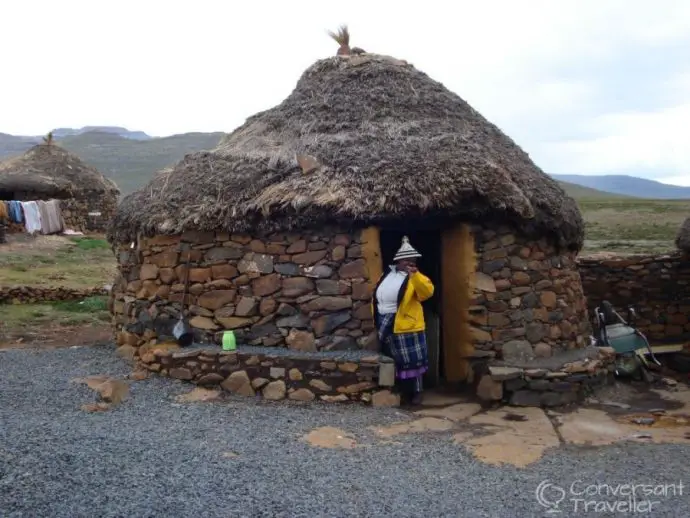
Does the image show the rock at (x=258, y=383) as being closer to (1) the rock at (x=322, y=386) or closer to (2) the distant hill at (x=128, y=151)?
(1) the rock at (x=322, y=386)

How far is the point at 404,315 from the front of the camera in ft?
22.2

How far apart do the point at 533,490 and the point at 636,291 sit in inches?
349

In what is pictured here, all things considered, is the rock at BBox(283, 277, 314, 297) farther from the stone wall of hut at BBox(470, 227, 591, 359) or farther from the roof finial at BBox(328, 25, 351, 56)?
the roof finial at BBox(328, 25, 351, 56)

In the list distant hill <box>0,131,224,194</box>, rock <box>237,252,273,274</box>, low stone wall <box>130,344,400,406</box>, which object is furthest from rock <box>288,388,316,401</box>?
distant hill <box>0,131,224,194</box>

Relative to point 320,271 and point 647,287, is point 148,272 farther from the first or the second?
point 647,287

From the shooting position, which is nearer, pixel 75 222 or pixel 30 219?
pixel 30 219

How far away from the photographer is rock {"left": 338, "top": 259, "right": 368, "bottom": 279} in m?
7.09

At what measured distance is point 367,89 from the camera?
29.4 feet

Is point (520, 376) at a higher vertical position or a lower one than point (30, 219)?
lower

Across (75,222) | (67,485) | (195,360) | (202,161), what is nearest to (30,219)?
(75,222)

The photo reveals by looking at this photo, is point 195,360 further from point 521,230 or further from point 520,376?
point 521,230

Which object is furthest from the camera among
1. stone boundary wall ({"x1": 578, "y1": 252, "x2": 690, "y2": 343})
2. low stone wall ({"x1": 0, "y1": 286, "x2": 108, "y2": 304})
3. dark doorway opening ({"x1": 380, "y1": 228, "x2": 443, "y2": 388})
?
low stone wall ({"x1": 0, "y1": 286, "x2": 108, "y2": 304})

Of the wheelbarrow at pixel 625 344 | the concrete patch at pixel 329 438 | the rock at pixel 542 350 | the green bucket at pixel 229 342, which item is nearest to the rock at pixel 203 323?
the green bucket at pixel 229 342

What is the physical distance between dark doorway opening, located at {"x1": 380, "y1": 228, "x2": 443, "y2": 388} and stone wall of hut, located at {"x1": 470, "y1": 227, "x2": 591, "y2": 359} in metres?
0.75
